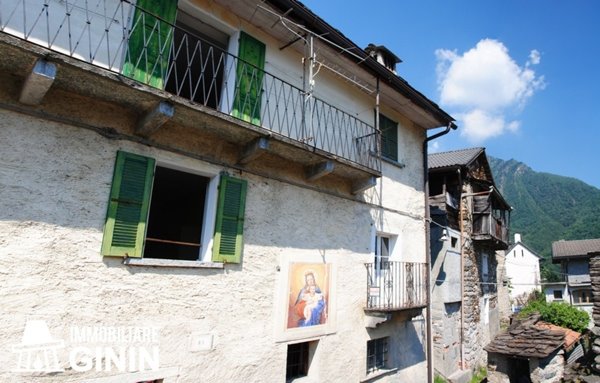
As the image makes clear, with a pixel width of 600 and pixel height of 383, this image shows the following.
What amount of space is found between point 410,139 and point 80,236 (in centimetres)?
858

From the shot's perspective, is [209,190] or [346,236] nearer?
[209,190]

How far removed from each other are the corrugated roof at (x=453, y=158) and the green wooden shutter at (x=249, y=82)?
9.66 metres

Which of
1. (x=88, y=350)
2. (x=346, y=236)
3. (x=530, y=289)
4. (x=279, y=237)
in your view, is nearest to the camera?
(x=88, y=350)

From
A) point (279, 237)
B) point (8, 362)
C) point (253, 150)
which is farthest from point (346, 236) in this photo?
point (8, 362)

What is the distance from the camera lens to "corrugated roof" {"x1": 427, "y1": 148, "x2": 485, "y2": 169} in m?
14.3

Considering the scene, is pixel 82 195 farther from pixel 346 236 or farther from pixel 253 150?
pixel 346 236

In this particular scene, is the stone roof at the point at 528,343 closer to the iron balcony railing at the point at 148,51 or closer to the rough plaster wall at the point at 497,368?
the rough plaster wall at the point at 497,368

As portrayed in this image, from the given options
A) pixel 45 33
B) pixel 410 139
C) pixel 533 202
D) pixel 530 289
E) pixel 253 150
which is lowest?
pixel 530 289

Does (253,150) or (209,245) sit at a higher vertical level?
(253,150)

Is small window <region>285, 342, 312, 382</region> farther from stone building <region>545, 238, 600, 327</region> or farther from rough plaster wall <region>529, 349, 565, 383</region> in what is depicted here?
stone building <region>545, 238, 600, 327</region>

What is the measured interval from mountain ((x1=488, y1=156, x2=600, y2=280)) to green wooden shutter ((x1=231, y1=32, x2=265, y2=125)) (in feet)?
285

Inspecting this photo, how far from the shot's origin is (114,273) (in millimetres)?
4492

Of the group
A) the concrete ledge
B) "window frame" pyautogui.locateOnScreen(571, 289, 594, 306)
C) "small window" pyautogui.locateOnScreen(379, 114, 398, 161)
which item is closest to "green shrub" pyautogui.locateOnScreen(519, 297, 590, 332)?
the concrete ledge

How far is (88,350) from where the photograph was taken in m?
4.19
